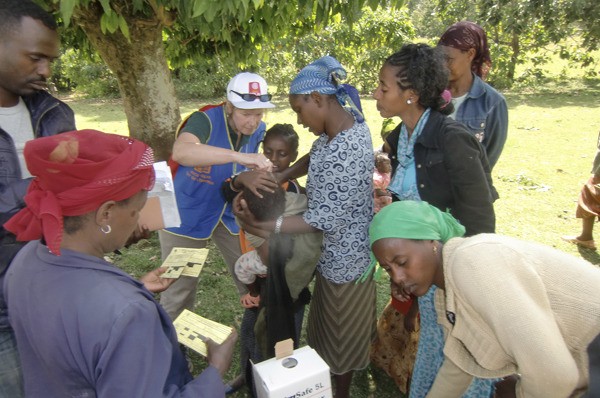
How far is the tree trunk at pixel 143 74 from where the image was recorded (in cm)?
367

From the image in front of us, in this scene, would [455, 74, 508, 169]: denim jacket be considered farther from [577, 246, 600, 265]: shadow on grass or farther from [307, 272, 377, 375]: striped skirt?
[577, 246, 600, 265]: shadow on grass

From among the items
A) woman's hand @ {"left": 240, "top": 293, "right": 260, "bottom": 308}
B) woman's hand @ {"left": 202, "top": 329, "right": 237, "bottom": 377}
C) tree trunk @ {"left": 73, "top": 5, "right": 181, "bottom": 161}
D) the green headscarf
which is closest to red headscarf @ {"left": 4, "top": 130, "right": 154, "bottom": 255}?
woman's hand @ {"left": 202, "top": 329, "right": 237, "bottom": 377}

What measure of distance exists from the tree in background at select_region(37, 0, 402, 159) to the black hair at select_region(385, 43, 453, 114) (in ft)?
2.78

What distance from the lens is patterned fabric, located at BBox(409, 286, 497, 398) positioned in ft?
7.39

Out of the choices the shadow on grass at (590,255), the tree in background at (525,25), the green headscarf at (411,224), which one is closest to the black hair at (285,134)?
the green headscarf at (411,224)

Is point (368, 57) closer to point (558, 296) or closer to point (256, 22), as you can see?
point (256, 22)

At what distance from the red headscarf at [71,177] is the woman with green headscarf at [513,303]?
107 cm

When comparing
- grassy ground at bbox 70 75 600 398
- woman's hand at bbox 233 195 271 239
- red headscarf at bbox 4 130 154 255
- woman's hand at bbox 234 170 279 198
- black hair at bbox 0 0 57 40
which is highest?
black hair at bbox 0 0 57 40

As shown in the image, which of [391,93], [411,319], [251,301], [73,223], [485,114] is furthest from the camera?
[485,114]

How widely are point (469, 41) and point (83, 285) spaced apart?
9.17ft

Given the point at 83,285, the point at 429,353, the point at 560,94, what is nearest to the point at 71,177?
the point at 83,285

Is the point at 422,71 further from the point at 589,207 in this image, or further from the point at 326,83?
the point at 589,207

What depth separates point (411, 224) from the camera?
1762mm

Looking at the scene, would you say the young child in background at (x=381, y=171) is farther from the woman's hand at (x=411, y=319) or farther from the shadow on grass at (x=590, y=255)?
the shadow on grass at (x=590, y=255)
